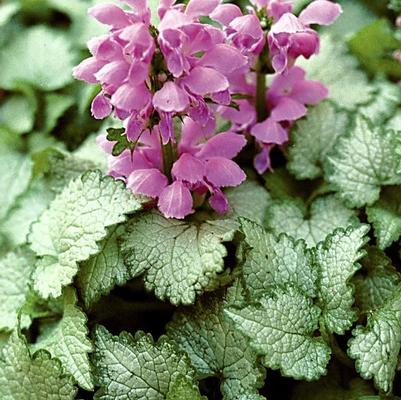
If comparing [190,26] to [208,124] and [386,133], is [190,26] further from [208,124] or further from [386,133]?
[386,133]

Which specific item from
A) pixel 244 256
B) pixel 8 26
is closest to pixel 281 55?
pixel 244 256

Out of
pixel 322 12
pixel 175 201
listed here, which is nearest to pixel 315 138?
pixel 322 12

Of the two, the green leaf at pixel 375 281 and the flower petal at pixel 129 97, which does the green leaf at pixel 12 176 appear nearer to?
the flower petal at pixel 129 97

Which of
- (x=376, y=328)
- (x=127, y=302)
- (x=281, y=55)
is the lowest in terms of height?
(x=127, y=302)

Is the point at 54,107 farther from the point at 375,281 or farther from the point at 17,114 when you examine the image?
the point at 375,281

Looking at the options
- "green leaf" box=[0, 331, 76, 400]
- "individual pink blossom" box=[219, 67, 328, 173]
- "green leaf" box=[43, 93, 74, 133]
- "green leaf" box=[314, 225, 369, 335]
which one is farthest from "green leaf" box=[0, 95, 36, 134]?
"green leaf" box=[314, 225, 369, 335]

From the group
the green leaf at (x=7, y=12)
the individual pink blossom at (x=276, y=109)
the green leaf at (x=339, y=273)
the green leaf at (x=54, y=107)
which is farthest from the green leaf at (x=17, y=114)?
the green leaf at (x=339, y=273)
